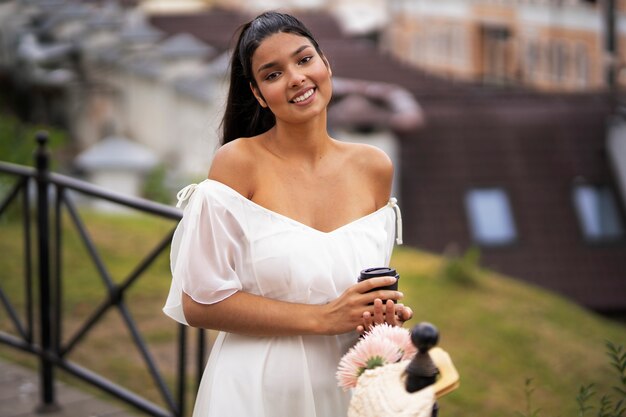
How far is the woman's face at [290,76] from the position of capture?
2.28 meters

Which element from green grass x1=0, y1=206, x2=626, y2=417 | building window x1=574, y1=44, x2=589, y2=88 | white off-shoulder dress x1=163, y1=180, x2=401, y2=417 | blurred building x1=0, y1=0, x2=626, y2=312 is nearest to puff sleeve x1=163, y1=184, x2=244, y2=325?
white off-shoulder dress x1=163, y1=180, x2=401, y2=417

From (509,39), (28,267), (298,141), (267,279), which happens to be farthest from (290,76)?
(509,39)

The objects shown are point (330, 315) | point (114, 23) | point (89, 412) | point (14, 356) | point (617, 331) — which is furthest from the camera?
point (114, 23)

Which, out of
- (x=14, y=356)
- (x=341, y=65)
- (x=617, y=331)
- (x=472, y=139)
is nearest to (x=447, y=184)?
(x=472, y=139)

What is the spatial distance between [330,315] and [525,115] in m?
13.3

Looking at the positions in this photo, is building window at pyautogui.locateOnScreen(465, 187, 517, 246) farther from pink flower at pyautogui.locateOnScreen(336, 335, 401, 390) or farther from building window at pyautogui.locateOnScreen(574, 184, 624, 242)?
pink flower at pyautogui.locateOnScreen(336, 335, 401, 390)

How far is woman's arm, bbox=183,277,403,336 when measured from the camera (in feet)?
7.34

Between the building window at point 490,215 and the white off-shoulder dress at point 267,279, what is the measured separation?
37.8 ft

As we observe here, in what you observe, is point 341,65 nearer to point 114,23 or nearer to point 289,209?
point 114,23

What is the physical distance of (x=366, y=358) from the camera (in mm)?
2057

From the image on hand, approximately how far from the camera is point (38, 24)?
41.4 ft

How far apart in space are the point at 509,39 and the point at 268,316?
88.5 feet

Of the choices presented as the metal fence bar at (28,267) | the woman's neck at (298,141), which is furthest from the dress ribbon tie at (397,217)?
the metal fence bar at (28,267)

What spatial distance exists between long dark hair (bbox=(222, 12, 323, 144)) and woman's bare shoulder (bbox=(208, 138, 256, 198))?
0.55 feet
